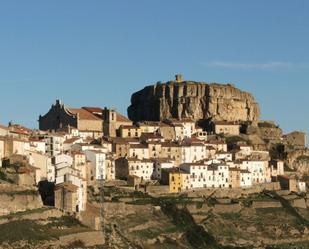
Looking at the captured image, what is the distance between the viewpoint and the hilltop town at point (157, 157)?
7012cm

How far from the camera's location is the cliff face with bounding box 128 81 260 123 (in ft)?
373

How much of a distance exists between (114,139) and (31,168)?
21.3 meters

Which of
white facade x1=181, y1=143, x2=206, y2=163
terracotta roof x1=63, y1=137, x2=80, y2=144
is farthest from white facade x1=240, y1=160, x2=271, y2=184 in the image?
terracotta roof x1=63, y1=137, x2=80, y2=144

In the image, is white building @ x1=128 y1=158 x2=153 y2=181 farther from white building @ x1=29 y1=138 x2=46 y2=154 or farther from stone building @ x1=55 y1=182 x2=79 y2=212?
stone building @ x1=55 y1=182 x2=79 y2=212

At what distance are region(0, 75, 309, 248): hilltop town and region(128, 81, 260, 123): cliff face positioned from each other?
0.14 m

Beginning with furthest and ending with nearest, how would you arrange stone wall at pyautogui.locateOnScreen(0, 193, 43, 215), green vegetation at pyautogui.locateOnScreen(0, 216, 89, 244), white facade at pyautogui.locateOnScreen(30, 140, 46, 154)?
white facade at pyautogui.locateOnScreen(30, 140, 46, 154), stone wall at pyautogui.locateOnScreen(0, 193, 43, 215), green vegetation at pyautogui.locateOnScreen(0, 216, 89, 244)

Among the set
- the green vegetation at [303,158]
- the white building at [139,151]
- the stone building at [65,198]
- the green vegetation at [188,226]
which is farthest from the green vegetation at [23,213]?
the green vegetation at [303,158]

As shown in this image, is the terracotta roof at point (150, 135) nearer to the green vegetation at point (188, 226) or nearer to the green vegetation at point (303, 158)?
the green vegetation at point (188, 226)

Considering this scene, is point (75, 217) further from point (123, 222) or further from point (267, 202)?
point (267, 202)

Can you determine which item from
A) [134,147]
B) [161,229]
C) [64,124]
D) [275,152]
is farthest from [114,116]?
[161,229]

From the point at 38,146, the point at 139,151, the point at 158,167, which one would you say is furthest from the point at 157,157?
the point at 38,146

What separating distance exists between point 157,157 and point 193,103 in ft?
81.5

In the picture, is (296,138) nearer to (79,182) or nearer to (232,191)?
(232,191)

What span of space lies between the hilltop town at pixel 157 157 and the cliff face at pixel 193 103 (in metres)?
0.14
